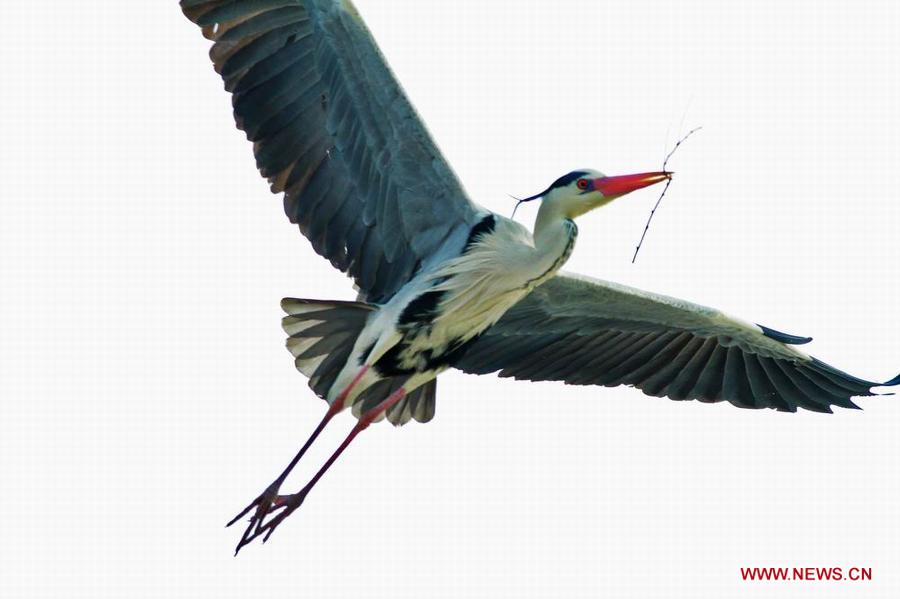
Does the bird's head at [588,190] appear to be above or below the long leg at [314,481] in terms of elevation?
above

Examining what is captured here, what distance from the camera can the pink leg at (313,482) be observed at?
842 cm

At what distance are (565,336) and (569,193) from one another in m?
1.47

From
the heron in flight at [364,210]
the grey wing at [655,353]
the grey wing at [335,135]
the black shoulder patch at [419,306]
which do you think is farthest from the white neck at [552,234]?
the grey wing at [655,353]

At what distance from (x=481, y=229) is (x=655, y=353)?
73.4 inches

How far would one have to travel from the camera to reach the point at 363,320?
8578 millimetres

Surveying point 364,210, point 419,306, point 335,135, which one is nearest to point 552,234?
point 419,306

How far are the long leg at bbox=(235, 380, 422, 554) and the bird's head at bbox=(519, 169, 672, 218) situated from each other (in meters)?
1.34

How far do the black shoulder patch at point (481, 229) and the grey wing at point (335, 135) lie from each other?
0.15ft

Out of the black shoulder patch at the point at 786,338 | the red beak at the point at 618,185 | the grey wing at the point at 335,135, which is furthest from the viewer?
the black shoulder patch at the point at 786,338

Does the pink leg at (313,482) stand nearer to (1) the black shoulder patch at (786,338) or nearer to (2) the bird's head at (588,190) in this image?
(2) the bird's head at (588,190)

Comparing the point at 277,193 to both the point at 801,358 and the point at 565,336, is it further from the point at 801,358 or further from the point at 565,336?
the point at 801,358

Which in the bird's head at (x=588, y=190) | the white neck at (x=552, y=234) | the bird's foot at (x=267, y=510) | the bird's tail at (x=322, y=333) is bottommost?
the bird's foot at (x=267, y=510)

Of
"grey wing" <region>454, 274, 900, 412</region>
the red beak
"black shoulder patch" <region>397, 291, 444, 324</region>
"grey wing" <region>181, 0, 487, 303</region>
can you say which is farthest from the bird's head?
"grey wing" <region>454, 274, 900, 412</region>

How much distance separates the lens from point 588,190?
8.43 meters
